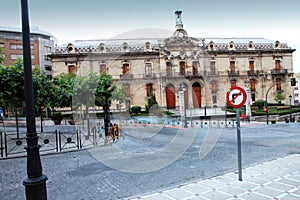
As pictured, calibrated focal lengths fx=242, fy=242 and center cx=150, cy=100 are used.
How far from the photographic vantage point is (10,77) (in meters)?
12.2

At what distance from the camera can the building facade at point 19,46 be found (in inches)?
1746

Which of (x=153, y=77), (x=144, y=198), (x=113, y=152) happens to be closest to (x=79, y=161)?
(x=113, y=152)

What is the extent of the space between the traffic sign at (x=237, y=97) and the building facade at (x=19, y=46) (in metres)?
44.7

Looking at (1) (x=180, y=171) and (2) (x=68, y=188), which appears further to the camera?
(1) (x=180, y=171)

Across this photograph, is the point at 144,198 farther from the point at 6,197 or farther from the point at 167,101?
the point at 167,101

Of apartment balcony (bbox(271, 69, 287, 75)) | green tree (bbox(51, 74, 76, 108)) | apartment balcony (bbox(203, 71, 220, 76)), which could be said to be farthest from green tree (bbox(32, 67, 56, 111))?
apartment balcony (bbox(271, 69, 287, 75))

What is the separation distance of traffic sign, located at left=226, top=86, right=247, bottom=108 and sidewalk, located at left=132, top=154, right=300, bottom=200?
1774 mm

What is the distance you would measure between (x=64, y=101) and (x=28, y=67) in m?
17.1

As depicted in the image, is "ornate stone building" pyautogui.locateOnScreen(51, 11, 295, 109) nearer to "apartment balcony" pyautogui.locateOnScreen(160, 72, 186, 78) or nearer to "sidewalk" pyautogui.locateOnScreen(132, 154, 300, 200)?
"apartment balcony" pyautogui.locateOnScreen(160, 72, 186, 78)

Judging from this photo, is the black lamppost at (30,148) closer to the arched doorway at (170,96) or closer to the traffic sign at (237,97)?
the traffic sign at (237,97)

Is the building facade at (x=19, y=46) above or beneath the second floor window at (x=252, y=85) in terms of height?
above

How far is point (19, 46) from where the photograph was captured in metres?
45.8

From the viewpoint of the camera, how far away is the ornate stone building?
37.0 metres

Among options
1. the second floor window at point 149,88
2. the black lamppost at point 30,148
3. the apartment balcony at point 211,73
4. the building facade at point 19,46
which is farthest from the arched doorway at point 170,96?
the black lamppost at point 30,148
